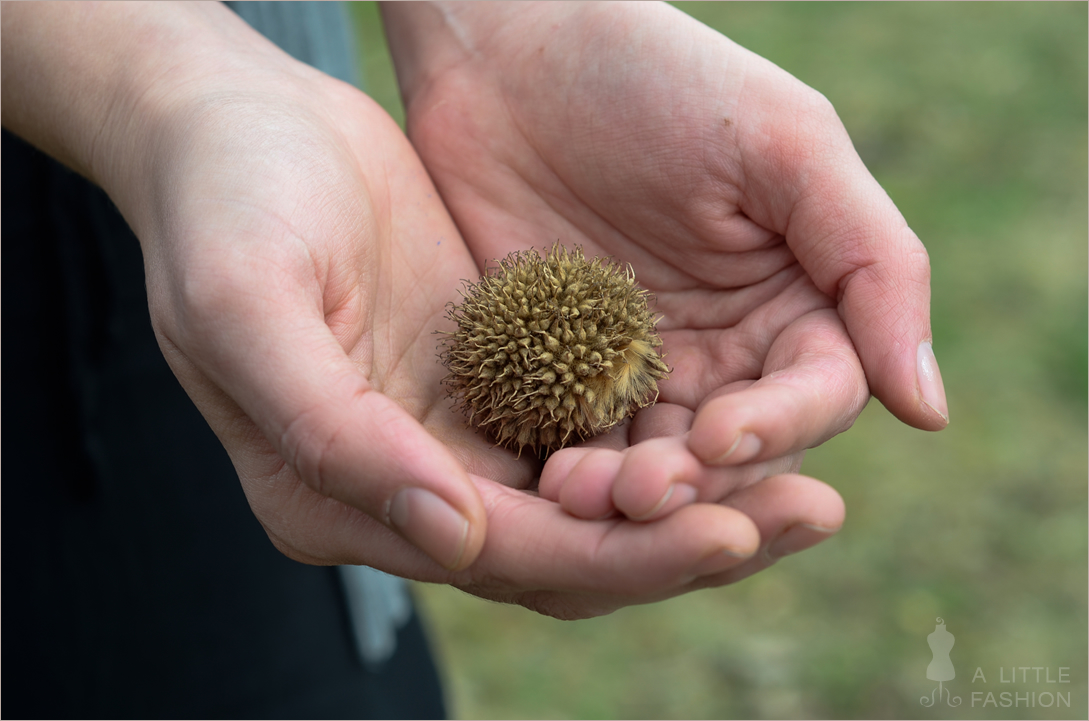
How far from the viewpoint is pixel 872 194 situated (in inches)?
120

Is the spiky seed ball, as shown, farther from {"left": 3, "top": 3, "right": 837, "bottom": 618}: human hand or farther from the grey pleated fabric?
the grey pleated fabric

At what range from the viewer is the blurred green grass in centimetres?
512

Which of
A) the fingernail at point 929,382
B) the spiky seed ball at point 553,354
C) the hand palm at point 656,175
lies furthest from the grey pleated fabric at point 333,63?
the fingernail at point 929,382

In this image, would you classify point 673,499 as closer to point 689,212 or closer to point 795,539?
point 795,539

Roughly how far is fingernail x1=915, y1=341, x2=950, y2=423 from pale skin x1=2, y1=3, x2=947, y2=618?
0.6 inches

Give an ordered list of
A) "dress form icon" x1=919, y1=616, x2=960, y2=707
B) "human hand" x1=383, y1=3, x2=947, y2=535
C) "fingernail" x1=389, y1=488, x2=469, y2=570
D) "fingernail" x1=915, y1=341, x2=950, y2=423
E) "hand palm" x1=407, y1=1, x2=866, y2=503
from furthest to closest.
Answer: "dress form icon" x1=919, y1=616, x2=960, y2=707
"hand palm" x1=407, y1=1, x2=866, y2=503
"fingernail" x1=915, y1=341, x2=950, y2=423
"human hand" x1=383, y1=3, x2=947, y2=535
"fingernail" x1=389, y1=488, x2=469, y2=570

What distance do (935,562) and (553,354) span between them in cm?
395

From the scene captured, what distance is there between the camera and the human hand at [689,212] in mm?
2410

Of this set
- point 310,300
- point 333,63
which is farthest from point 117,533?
point 333,63

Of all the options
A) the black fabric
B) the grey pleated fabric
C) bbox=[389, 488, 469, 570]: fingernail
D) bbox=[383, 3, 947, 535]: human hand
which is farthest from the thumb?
the grey pleated fabric

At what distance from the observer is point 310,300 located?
8.05ft

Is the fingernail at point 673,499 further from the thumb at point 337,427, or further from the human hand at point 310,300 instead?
the thumb at point 337,427

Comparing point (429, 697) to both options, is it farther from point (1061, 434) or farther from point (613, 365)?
point (1061, 434)

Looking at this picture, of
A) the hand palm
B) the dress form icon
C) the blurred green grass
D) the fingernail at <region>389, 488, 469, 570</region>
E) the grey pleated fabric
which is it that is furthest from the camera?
the blurred green grass
